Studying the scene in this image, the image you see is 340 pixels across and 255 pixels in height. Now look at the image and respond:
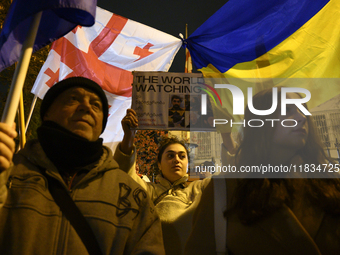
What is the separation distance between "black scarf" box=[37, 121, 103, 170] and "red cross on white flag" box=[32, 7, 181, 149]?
3.15 metres

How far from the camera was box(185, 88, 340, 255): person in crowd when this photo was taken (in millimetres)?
1586

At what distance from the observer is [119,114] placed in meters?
5.33

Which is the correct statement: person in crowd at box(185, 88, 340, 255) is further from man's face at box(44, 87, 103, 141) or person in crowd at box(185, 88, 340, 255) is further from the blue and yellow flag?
the blue and yellow flag

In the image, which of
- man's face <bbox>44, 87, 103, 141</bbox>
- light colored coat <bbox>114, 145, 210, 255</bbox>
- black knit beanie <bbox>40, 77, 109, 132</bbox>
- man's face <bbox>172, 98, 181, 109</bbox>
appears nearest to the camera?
man's face <bbox>44, 87, 103, 141</bbox>

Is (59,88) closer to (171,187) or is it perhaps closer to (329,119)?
(171,187)

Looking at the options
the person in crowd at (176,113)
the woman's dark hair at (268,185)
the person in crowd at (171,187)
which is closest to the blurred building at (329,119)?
the woman's dark hair at (268,185)

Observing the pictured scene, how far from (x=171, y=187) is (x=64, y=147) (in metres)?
1.72

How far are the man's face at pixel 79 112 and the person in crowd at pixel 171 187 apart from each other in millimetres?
764

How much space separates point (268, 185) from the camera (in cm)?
174

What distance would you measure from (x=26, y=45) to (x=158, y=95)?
96.0 inches

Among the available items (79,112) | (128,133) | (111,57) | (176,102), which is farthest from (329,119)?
(111,57)

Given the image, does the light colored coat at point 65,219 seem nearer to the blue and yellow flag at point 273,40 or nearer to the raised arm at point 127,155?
the raised arm at point 127,155

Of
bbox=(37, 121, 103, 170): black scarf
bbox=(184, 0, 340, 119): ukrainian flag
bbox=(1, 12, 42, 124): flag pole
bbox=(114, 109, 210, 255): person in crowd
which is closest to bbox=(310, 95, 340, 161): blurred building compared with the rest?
bbox=(184, 0, 340, 119): ukrainian flag

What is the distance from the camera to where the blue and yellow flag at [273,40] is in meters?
3.33
